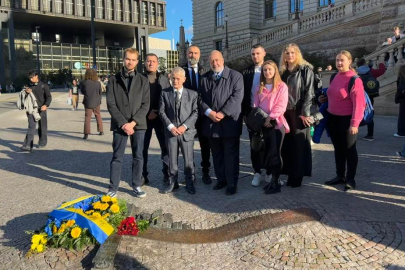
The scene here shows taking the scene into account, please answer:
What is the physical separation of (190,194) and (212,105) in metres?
1.37

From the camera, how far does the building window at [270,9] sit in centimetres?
4222

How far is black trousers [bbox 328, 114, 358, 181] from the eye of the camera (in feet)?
17.2

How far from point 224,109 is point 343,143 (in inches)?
72.5

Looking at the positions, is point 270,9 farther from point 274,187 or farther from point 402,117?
point 274,187

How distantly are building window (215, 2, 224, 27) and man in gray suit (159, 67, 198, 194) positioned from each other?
146ft

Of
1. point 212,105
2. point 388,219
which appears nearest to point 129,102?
point 212,105

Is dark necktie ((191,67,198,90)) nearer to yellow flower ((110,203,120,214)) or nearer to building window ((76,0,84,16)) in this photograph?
yellow flower ((110,203,120,214))

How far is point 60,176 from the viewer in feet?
21.7

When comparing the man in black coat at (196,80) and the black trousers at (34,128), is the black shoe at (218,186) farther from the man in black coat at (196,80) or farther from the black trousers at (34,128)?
the black trousers at (34,128)

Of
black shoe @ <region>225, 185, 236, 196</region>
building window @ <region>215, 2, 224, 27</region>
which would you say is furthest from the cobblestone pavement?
building window @ <region>215, 2, 224, 27</region>

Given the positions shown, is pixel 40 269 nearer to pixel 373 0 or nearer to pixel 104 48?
pixel 373 0

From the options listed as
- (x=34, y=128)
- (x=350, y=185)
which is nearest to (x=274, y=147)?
(x=350, y=185)

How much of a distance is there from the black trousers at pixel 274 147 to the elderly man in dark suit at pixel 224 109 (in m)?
0.42

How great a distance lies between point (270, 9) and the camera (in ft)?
140
